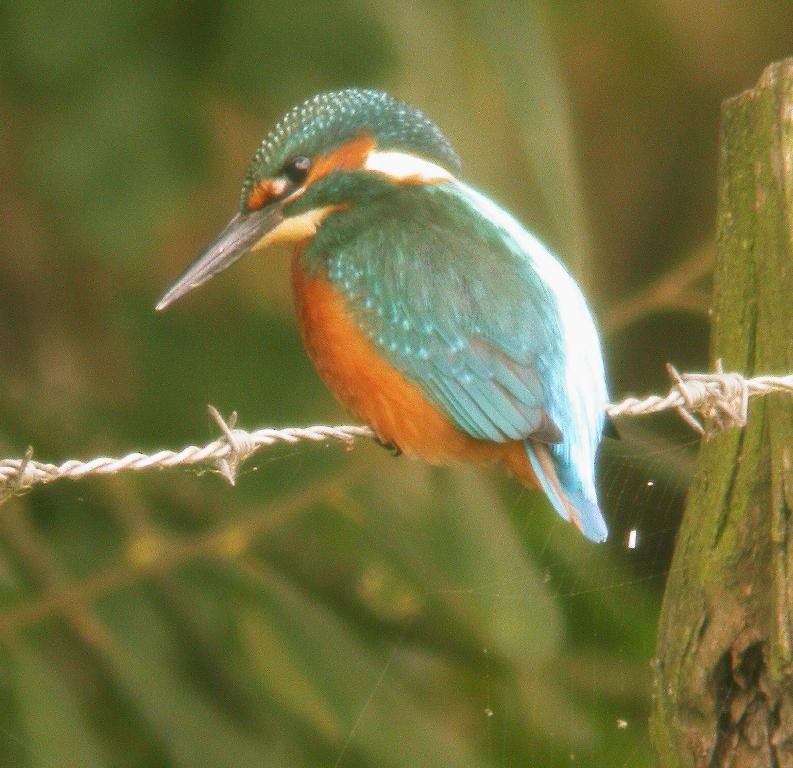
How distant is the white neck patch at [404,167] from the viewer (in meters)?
1.83

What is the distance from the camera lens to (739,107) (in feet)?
4.80

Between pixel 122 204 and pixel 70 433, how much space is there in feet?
1.45

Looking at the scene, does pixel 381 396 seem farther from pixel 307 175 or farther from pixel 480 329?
pixel 307 175

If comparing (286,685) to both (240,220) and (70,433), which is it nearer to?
(70,433)

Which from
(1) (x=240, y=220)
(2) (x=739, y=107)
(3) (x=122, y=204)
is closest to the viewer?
(2) (x=739, y=107)

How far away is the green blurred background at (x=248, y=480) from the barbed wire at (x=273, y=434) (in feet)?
3.08

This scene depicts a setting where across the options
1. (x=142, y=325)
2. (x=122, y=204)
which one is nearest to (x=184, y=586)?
(x=142, y=325)

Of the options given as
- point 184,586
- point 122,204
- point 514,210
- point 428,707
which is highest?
point 122,204

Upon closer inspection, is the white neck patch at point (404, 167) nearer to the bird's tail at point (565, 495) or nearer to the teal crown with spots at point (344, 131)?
the teal crown with spots at point (344, 131)

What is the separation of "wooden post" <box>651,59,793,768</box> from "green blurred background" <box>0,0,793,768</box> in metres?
0.92

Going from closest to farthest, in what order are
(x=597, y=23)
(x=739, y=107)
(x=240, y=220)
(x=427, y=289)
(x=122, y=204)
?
(x=739, y=107) → (x=427, y=289) → (x=240, y=220) → (x=122, y=204) → (x=597, y=23)

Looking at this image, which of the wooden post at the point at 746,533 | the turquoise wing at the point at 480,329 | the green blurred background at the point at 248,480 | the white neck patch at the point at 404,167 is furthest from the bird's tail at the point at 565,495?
the green blurred background at the point at 248,480

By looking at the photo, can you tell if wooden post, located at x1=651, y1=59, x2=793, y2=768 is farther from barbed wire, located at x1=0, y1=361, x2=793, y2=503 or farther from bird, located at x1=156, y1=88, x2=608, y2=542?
bird, located at x1=156, y1=88, x2=608, y2=542

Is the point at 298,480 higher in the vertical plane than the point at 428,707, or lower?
higher
